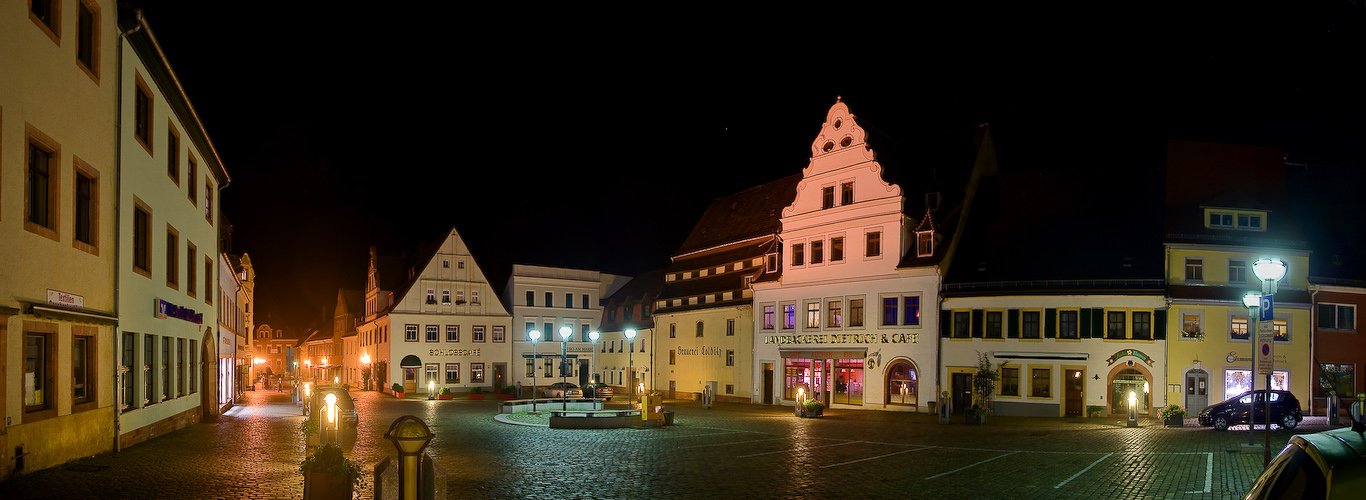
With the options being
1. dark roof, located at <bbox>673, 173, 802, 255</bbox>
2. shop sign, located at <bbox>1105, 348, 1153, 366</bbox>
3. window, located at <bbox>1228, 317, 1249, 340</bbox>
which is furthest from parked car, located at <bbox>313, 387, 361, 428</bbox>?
window, located at <bbox>1228, 317, 1249, 340</bbox>

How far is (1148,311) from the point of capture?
36938 millimetres

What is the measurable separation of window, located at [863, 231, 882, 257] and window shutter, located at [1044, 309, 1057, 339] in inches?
312

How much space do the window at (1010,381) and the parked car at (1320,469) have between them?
34715mm

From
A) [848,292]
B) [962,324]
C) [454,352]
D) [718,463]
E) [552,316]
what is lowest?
[454,352]

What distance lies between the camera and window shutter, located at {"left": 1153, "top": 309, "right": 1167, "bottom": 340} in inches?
1443

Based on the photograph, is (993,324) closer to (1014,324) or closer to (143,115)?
(1014,324)

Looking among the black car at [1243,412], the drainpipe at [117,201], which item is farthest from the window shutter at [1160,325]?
the drainpipe at [117,201]

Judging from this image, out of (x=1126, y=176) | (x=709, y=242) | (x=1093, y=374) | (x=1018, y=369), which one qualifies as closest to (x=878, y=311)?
(x=1018, y=369)

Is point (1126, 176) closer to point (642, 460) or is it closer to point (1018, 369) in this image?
point (1018, 369)

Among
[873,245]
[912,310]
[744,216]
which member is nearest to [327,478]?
[912,310]

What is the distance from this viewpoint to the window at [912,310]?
135 ft

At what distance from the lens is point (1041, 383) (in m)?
38.3

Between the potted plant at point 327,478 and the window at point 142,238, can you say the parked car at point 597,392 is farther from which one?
the potted plant at point 327,478

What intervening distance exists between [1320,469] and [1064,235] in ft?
121
